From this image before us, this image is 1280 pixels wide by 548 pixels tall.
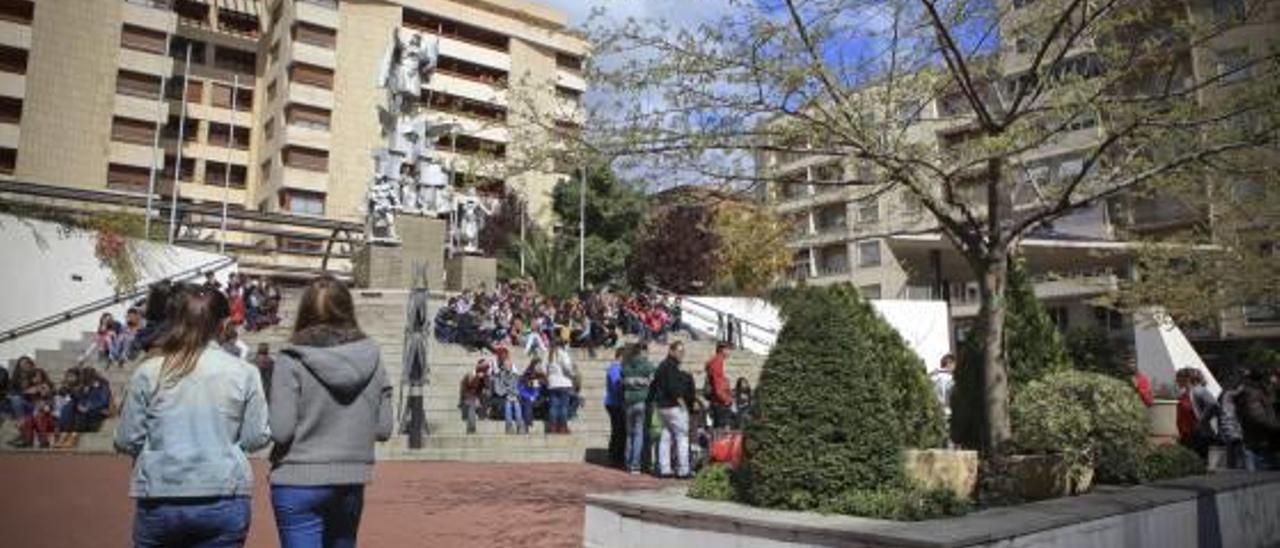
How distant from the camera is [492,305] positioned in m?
23.7

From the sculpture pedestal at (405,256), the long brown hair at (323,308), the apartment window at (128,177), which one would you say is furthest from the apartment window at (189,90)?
the long brown hair at (323,308)

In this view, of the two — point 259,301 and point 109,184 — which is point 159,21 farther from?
point 259,301

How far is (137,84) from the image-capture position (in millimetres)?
53094

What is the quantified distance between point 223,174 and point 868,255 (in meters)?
38.4

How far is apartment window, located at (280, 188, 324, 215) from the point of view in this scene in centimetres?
5603

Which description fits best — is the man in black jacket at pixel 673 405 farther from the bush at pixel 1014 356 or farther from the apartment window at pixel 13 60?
Answer: the apartment window at pixel 13 60

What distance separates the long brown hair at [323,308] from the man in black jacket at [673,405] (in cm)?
819

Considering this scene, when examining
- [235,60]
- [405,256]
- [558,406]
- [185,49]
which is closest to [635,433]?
[558,406]

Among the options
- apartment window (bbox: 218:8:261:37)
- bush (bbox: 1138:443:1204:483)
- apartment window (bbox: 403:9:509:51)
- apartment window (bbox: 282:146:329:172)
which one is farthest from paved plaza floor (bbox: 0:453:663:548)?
apartment window (bbox: 218:8:261:37)

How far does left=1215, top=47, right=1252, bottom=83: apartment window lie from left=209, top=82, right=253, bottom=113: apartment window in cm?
5880

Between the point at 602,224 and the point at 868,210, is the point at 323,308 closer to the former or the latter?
the point at 868,210

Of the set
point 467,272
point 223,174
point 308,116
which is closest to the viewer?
point 467,272

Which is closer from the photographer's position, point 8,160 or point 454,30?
point 8,160

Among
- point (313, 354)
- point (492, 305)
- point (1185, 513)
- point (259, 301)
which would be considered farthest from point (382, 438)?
point (259, 301)
